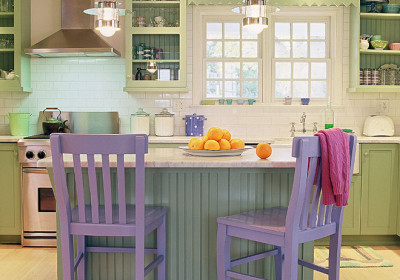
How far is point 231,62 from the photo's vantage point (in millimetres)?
5848

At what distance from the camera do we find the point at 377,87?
17.9ft

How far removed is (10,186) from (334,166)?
11.3 ft

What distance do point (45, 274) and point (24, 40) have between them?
252 centimetres

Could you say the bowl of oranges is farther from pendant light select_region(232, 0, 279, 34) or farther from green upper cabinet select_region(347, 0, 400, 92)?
green upper cabinet select_region(347, 0, 400, 92)

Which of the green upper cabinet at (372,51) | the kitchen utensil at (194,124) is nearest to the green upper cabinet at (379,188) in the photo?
the green upper cabinet at (372,51)

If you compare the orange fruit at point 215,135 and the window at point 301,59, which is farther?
the window at point 301,59

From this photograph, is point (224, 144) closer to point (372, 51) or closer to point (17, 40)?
point (372, 51)

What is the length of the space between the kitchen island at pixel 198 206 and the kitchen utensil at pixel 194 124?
2.43 meters

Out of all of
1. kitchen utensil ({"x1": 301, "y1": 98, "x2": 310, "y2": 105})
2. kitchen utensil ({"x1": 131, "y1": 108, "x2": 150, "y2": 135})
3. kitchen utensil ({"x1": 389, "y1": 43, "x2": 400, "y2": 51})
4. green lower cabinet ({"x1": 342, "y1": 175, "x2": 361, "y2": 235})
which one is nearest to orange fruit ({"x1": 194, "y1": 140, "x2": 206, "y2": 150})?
green lower cabinet ({"x1": 342, "y1": 175, "x2": 361, "y2": 235})

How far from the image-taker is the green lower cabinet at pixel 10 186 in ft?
16.4

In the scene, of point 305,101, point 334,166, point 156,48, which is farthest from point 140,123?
point 334,166

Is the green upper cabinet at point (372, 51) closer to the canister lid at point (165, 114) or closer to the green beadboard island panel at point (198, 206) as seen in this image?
the canister lid at point (165, 114)

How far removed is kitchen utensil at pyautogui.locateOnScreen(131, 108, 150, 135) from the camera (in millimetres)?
5566

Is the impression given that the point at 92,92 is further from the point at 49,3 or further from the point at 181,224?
the point at 181,224
